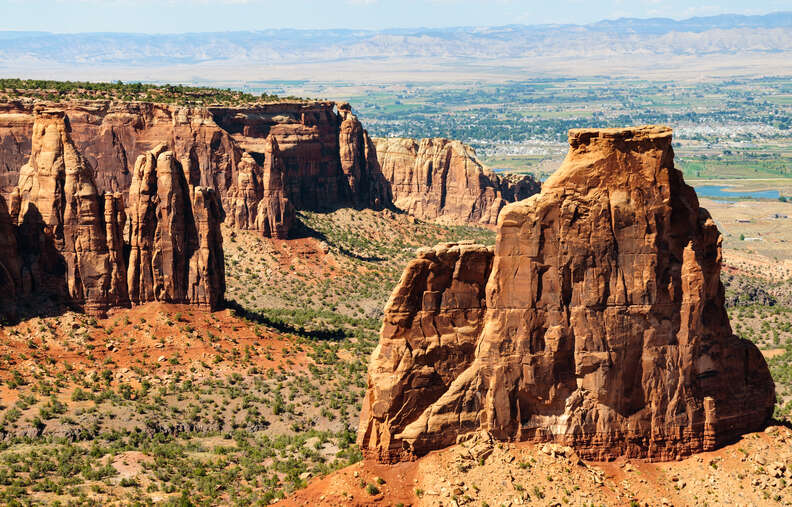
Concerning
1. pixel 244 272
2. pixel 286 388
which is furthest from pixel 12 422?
pixel 244 272

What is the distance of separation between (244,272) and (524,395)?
61.0 metres

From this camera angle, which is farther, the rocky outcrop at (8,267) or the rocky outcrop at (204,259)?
the rocky outcrop at (204,259)

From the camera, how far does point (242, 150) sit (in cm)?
10719

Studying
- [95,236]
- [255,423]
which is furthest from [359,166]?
[255,423]

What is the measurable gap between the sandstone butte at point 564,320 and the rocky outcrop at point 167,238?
1270 inches

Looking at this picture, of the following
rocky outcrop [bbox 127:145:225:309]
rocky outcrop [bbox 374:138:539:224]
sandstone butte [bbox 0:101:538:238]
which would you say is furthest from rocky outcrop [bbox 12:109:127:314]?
rocky outcrop [bbox 374:138:539:224]

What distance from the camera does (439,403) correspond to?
40.9m

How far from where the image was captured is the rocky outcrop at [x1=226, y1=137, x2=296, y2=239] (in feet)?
343

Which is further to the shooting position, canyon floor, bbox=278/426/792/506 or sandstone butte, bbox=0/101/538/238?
sandstone butte, bbox=0/101/538/238

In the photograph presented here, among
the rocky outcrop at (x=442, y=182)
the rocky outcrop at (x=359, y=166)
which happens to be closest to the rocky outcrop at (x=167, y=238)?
the rocky outcrop at (x=359, y=166)

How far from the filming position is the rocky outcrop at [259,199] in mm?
104562

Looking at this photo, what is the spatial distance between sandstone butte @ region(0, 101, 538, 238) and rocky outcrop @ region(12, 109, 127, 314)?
37.9 feet

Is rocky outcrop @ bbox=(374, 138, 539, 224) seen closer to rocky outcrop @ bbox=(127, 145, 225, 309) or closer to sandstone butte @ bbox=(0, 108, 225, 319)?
rocky outcrop @ bbox=(127, 145, 225, 309)

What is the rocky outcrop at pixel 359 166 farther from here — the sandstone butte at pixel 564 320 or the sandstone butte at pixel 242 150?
the sandstone butte at pixel 564 320
